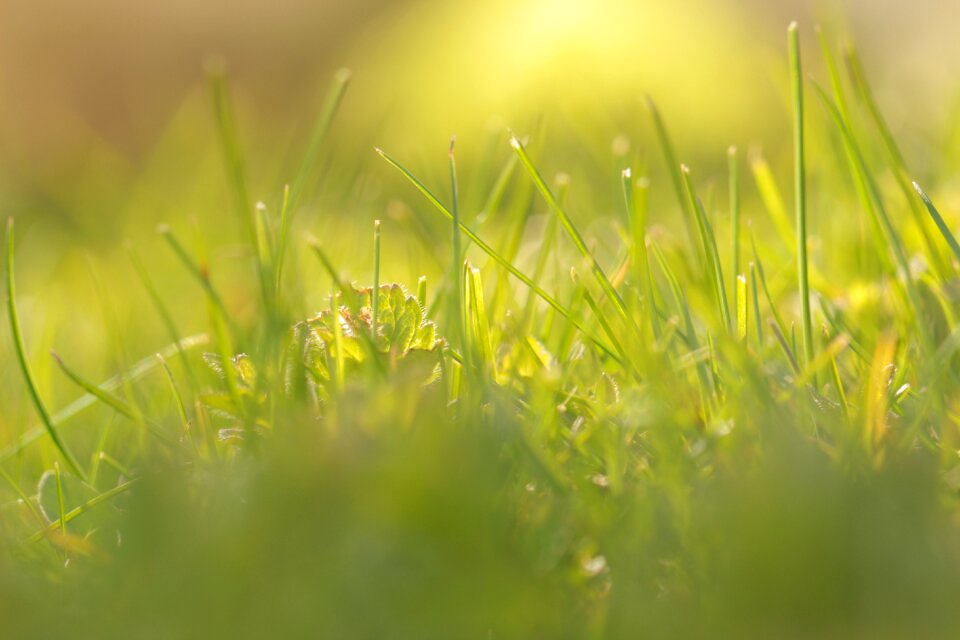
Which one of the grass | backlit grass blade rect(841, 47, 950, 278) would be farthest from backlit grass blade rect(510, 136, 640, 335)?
backlit grass blade rect(841, 47, 950, 278)

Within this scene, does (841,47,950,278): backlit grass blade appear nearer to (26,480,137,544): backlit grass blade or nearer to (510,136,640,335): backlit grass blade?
(510,136,640,335): backlit grass blade

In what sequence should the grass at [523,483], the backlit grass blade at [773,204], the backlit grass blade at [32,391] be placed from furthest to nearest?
the backlit grass blade at [773,204] < the backlit grass blade at [32,391] < the grass at [523,483]

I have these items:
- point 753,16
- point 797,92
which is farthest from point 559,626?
point 753,16

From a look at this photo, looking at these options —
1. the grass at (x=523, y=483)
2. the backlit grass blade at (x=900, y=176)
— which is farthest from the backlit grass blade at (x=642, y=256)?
the backlit grass blade at (x=900, y=176)

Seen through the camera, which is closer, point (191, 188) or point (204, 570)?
point (204, 570)

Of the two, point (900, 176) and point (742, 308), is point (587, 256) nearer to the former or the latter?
point (742, 308)

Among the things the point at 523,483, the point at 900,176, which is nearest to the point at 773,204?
the point at 900,176

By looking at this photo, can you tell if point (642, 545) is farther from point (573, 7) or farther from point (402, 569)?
point (573, 7)

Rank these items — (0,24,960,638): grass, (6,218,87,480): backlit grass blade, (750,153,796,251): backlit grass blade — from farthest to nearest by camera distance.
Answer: (750,153,796,251): backlit grass blade → (6,218,87,480): backlit grass blade → (0,24,960,638): grass

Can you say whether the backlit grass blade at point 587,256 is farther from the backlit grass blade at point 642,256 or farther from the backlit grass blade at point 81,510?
the backlit grass blade at point 81,510

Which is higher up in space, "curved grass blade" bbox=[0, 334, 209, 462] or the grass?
the grass

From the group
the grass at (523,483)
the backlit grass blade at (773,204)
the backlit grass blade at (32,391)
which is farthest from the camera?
the backlit grass blade at (773,204)
